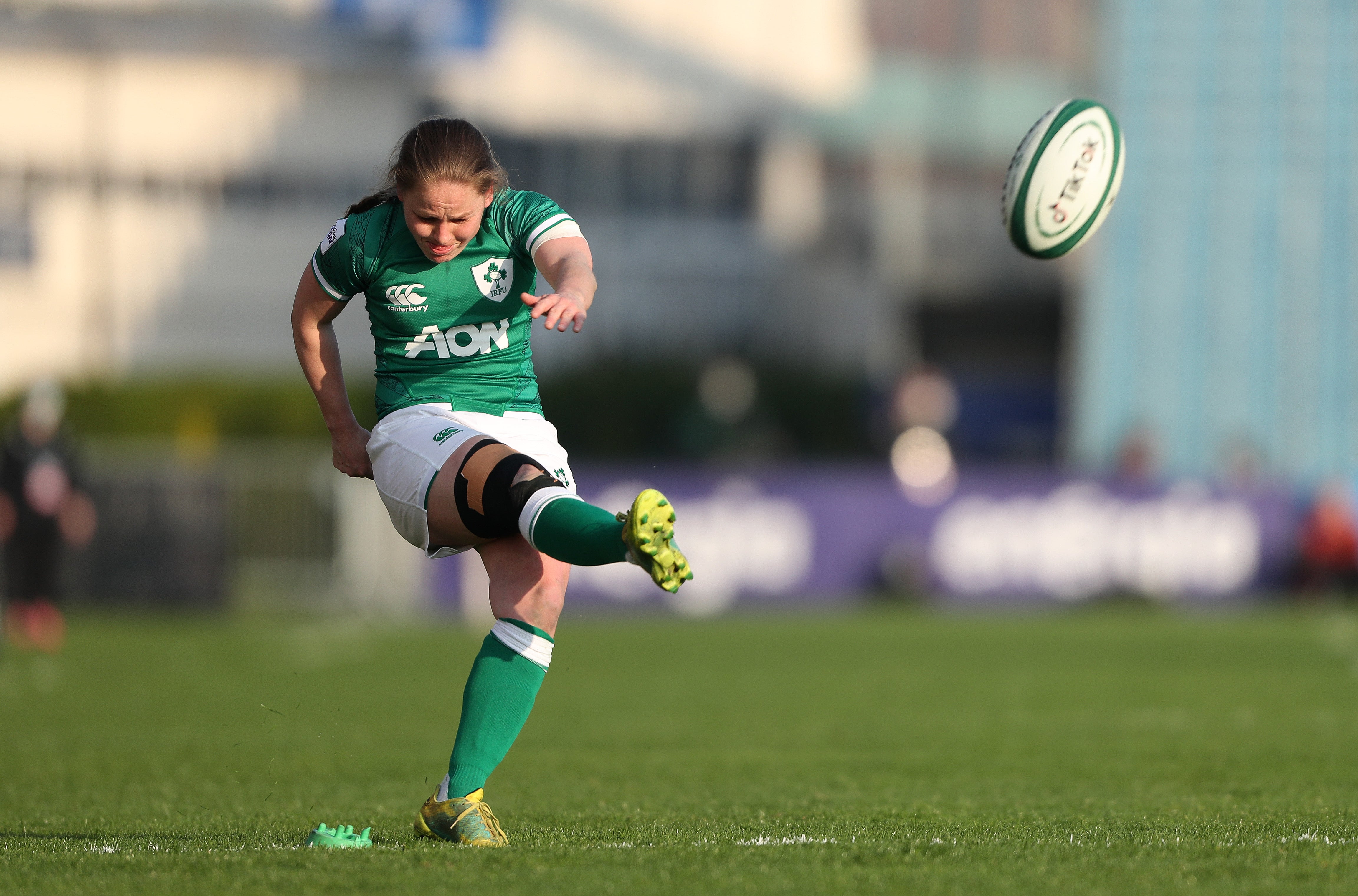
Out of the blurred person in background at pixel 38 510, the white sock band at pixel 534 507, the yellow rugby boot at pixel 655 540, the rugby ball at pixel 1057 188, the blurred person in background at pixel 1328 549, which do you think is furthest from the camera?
the blurred person in background at pixel 1328 549

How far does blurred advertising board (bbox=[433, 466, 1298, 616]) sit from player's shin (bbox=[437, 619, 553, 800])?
1333cm

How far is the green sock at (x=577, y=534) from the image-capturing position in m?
4.48

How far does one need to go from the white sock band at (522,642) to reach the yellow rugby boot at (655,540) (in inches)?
28.6

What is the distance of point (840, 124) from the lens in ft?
120

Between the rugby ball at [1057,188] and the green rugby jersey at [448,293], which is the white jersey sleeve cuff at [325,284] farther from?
the rugby ball at [1057,188]

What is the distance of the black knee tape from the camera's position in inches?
188

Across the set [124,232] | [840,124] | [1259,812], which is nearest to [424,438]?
[1259,812]

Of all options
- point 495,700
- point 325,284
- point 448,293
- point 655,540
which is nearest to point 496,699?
point 495,700

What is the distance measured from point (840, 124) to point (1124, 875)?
33392 mm

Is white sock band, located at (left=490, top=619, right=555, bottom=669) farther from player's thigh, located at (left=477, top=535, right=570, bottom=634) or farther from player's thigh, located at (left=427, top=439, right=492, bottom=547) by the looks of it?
player's thigh, located at (left=427, top=439, right=492, bottom=547)

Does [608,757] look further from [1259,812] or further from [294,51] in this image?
[294,51]

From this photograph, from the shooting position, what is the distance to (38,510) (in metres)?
14.9

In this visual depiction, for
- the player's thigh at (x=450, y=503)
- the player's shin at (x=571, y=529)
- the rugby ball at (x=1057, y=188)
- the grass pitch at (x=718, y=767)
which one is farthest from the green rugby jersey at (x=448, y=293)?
the rugby ball at (x=1057, y=188)

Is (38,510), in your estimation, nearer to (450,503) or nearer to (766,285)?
(450,503)
